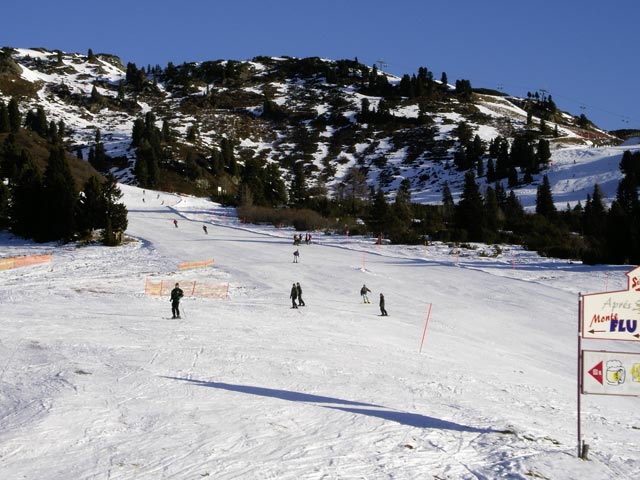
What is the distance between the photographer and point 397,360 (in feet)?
53.1

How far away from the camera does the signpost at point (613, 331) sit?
9.22 meters

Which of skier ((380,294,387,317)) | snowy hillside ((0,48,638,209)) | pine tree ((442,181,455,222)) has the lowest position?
skier ((380,294,387,317))

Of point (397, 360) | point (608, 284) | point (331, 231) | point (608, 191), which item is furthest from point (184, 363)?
point (608, 191)

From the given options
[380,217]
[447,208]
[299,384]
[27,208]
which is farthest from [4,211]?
[447,208]

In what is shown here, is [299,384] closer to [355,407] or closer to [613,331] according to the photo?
[355,407]

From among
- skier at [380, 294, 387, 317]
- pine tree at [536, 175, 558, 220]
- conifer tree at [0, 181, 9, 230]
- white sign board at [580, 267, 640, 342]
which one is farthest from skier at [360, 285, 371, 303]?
pine tree at [536, 175, 558, 220]

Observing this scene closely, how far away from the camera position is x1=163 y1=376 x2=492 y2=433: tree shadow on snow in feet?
33.4

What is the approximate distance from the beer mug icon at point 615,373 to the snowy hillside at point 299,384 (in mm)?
1235

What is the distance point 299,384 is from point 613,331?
259 inches

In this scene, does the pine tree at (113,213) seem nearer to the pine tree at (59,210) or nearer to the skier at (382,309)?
the pine tree at (59,210)

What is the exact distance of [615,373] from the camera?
30.4ft

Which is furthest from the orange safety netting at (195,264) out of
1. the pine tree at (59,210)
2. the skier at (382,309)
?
the pine tree at (59,210)

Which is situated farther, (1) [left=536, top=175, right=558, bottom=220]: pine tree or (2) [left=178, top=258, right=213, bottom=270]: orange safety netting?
(1) [left=536, top=175, right=558, bottom=220]: pine tree

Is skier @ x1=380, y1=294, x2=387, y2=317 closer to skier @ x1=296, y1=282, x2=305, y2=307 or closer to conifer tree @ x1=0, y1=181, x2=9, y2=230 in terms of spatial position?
skier @ x1=296, y1=282, x2=305, y2=307
